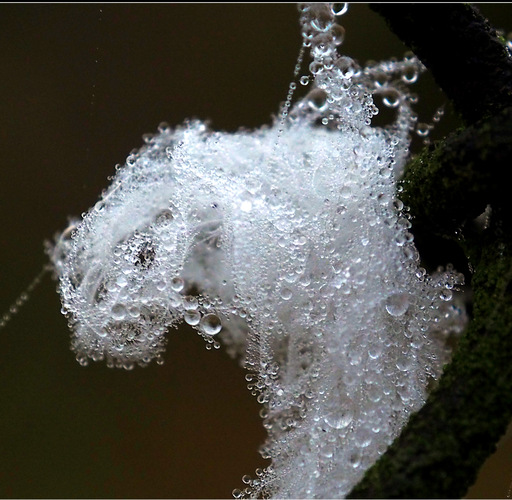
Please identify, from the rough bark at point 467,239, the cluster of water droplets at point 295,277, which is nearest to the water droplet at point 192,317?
the cluster of water droplets at point 295,277

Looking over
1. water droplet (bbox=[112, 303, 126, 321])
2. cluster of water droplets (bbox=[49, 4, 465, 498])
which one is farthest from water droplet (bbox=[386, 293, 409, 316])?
water droplet (bbox=[112, 303, 126, 321])

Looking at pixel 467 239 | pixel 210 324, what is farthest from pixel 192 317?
pixel 467 239

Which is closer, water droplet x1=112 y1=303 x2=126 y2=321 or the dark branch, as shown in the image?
the dark branch

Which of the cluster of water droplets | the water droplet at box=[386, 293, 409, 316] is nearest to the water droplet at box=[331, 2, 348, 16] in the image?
the cluster of water droplets

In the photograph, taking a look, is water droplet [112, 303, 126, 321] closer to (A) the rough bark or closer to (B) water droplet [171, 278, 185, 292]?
(B) water droplet [171, 278, 185, 292]

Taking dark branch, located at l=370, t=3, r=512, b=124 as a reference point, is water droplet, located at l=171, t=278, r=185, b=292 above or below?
above

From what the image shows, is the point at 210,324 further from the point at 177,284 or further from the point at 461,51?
the point at 461,51

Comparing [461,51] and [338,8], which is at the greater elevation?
[338,8]

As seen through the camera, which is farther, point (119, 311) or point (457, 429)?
point (119, 311)

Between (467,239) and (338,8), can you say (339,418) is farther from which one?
(338,8)

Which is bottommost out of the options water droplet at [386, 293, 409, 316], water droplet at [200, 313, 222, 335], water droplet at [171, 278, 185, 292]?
water droplet at [386, 293, 409, 316]
